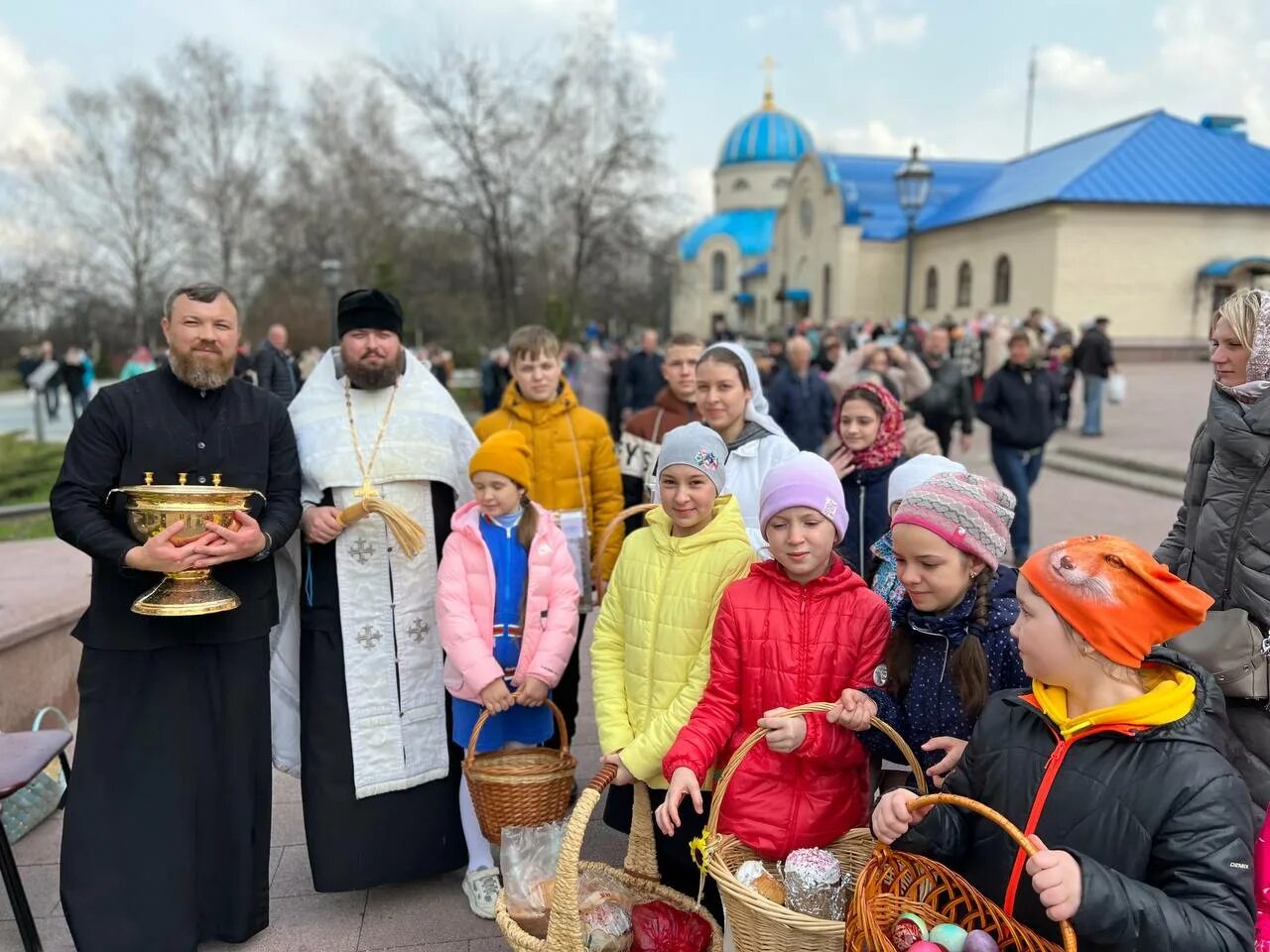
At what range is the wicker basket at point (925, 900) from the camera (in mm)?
1763

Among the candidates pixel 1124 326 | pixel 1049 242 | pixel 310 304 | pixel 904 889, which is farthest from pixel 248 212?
pixel 904 889

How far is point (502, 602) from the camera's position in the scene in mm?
3174

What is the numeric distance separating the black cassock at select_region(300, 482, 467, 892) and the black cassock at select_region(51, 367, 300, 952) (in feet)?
0.78

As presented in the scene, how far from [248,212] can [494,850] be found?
37.1 m

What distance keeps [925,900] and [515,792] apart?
137cm

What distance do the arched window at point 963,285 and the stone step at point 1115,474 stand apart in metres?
22.8

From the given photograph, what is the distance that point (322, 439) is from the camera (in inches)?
130

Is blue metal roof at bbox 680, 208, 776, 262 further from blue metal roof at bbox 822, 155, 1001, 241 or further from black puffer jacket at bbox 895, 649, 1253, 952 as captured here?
black puffer jacket at bbox 895, 649, 1253, 952

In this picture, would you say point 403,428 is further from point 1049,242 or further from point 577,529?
point 1049,242

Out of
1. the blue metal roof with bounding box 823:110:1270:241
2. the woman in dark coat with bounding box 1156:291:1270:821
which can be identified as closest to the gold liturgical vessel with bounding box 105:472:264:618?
the woman in dark coat with bounding box 1156:291:1270:821

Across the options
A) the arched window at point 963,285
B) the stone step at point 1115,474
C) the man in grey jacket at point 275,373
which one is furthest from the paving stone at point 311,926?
the arched window at point 963,285

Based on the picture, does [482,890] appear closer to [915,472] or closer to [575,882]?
[575,882]

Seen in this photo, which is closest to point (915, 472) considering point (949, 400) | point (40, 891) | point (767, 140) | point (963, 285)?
point (40, 891)

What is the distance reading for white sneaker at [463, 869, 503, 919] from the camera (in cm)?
323
